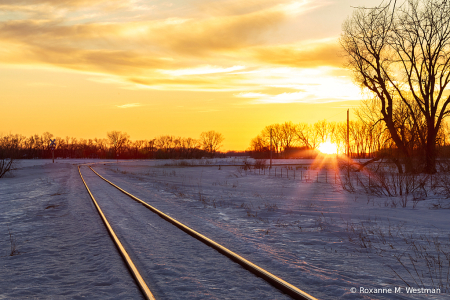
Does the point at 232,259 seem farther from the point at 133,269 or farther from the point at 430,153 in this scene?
the point at 430,153

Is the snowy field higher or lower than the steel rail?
lower

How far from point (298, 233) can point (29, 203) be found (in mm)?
13435

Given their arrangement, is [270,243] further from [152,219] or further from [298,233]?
[152,219]

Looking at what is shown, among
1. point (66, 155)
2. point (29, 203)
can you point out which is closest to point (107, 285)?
point (29, 203)

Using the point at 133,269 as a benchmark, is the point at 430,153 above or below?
above

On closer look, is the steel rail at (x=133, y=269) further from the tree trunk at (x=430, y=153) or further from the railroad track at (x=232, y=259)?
the tree trunk at (x=430, y=153)

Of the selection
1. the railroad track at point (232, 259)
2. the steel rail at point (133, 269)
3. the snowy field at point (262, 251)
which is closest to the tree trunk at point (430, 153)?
the snowy field at point (262, 251)

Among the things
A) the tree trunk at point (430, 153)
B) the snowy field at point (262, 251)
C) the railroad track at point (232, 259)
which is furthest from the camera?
the tree trunk at point (430, 153)

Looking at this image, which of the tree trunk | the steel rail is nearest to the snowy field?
the steel rail

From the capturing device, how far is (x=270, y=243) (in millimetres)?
8344

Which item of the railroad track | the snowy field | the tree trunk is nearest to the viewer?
the railroad track

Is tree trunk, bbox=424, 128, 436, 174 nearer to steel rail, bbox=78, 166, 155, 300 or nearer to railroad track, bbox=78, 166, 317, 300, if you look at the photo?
railroad track, bbox=78, 166, 317, 300

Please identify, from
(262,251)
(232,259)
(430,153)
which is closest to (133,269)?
(232,259)

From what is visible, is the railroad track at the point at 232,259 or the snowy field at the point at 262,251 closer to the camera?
the railroad track at the point at 232,259
